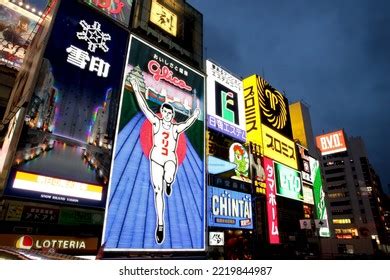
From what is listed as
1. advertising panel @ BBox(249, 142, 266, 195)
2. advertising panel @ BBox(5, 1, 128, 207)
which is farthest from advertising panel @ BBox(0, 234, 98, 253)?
advertising panel @ BBox(249, 142, 266, 195)

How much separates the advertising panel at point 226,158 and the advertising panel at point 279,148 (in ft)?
14.9

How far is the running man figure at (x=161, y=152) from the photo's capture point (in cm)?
1539

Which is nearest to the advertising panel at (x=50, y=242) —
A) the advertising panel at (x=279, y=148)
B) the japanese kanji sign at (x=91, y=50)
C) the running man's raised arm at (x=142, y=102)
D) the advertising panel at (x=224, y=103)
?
the running man's raised arm at (x=142, y=102)

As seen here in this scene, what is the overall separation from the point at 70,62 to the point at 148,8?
9.22 meters

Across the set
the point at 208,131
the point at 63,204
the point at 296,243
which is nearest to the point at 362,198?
the point at 296,243

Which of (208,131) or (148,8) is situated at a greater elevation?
(148,8)

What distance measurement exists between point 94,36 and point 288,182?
22.5 meters

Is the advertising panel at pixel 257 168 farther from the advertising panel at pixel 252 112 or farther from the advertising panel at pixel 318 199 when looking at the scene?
the advertising panel at pixel 318 199

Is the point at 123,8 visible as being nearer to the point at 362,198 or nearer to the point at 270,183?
the point at 270,183

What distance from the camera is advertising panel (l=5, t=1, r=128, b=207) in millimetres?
11477

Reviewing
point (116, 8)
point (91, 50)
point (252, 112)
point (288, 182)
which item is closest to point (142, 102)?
point (91, 50)

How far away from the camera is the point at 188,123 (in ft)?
61.5

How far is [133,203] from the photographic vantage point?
14.3 metres

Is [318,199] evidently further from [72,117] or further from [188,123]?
[72,117]
